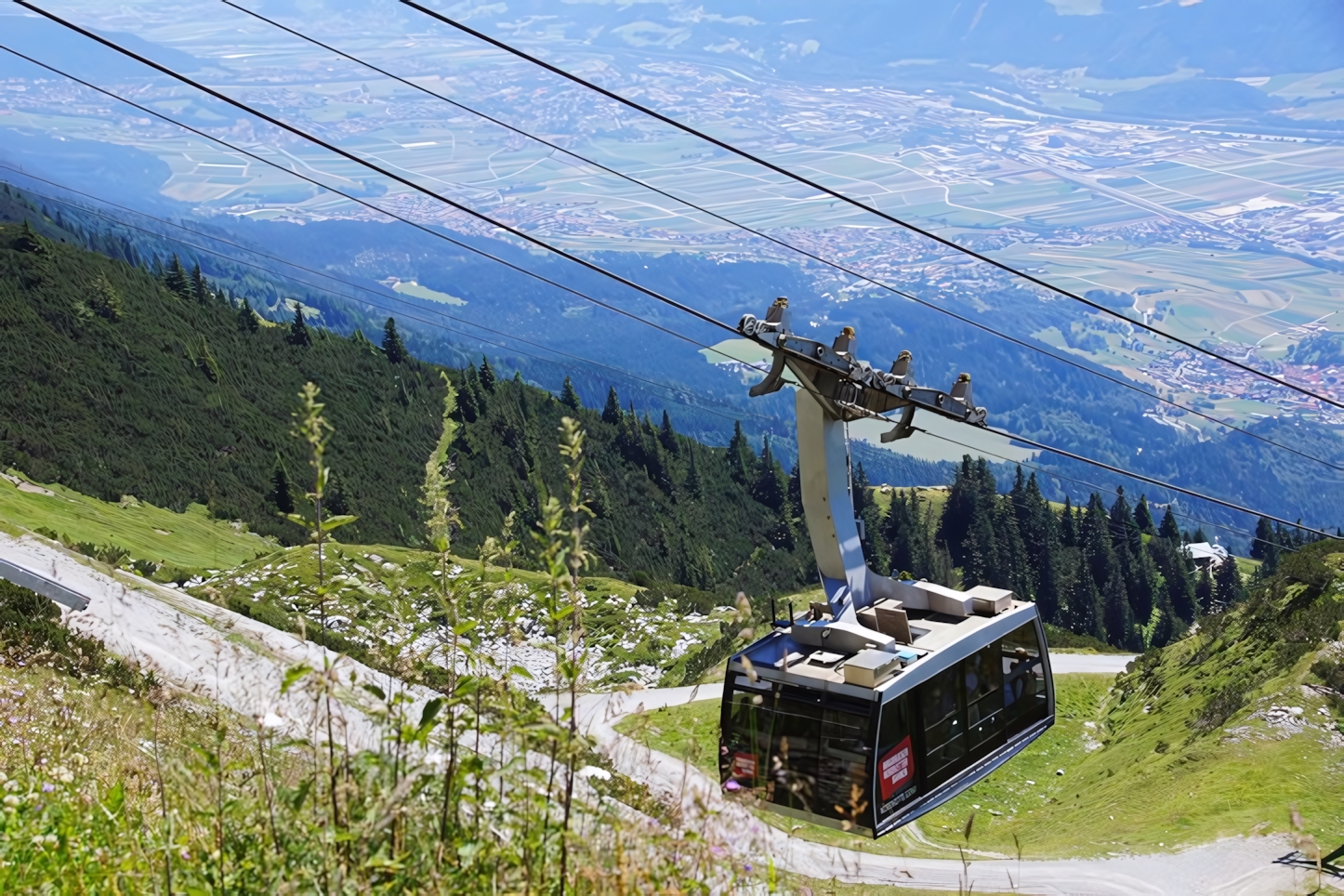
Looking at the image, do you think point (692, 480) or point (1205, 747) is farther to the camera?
point (692, 480)

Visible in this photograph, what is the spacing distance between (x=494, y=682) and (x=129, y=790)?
7.50ft

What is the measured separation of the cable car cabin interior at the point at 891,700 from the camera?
433 inches

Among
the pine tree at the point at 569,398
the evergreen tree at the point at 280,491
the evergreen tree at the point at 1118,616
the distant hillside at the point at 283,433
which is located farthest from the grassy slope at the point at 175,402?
the evergreen tree at the point at 1118,616

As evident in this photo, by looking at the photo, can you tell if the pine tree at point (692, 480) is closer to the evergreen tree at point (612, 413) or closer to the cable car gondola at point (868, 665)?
the evergreen tree at point (612, 413)

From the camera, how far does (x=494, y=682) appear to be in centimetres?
338

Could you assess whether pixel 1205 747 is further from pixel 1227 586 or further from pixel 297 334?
pixel 1227 586

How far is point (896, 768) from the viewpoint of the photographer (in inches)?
446

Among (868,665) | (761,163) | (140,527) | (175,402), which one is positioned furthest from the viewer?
(175,402)

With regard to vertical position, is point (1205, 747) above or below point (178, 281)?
above

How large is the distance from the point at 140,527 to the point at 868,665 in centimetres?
5390

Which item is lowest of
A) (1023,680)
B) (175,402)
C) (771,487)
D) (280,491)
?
(771,487)

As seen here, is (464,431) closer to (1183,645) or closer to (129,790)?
(1183,645)

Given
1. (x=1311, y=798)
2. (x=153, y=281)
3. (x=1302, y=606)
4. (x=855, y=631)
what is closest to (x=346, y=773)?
(x=855, y=631)

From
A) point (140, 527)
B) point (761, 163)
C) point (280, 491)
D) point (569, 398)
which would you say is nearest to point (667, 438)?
point (569, 398)
